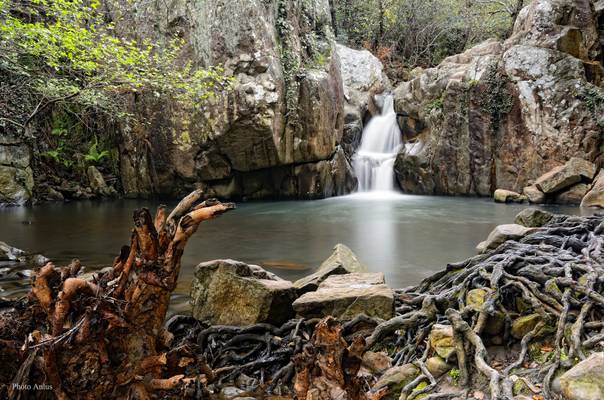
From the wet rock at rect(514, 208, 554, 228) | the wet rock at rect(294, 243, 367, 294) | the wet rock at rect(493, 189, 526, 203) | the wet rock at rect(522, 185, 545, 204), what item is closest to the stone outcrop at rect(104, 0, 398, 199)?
the wet rock at rect(493, 189, 526, 203)

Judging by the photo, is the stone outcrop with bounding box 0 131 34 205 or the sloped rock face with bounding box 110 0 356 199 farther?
the stone outcrop with bounding box 0 131 34 205

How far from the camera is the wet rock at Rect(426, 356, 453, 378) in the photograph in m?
2.77

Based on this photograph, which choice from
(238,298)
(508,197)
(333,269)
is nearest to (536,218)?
(333,269)

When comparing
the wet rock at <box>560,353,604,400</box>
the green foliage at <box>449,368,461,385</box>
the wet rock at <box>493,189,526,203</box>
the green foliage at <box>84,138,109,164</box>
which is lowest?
the green foliage at <box>449,368,461,385</box>

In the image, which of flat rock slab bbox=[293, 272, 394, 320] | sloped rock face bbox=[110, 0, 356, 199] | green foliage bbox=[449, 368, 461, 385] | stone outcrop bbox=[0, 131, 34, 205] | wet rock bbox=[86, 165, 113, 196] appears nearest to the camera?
green foliage bbox=[449, 368, 461, 385]

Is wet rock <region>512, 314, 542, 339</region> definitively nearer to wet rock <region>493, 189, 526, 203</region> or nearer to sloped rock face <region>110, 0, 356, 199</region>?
sloped rock face <region>110, 0, 356, 199</region>

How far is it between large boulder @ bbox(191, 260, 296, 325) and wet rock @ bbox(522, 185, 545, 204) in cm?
1325

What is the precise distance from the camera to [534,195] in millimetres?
14570

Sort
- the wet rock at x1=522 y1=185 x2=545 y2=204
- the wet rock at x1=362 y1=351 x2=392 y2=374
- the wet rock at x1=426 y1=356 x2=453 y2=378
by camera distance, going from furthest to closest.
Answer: the wet rock at x1=522 y1=185 x2=545 y2=204, the wet rock at x1=362 y1=351 x2=392 y2=374, the wet rock at x1=426 y1=356 x2=453 y2=378

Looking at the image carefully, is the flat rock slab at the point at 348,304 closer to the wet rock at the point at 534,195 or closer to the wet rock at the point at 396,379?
the wet rock at the point at 396,379

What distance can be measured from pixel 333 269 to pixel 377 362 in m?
1.56

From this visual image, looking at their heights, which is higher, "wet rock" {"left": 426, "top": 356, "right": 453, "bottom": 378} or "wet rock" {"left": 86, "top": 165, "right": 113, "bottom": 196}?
"wet rock" {"left": 86, "top": 165, "right": 113, "bottom": 196}

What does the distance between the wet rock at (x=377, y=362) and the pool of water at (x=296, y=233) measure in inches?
89.2

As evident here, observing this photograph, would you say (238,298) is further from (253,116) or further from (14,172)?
(14,172)
